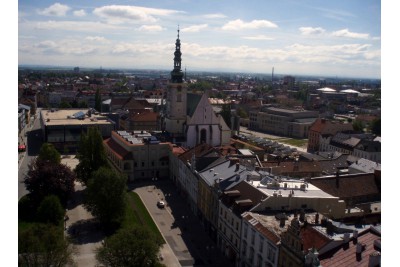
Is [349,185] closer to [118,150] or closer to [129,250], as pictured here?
[129,250]

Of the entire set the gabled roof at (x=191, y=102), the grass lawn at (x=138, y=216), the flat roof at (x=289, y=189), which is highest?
the gabled roof at (x=191, y=102)

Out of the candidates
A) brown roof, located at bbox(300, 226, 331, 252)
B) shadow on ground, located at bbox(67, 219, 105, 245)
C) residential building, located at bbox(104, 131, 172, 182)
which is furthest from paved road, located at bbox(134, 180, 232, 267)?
brown roof, located at bbox(300, 226, 331, 252)

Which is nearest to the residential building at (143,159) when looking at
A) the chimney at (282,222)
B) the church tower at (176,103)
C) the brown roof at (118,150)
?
the brown roof at (118,150)

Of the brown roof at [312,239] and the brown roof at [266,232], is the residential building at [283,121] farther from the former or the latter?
the brown roof at [312,239]

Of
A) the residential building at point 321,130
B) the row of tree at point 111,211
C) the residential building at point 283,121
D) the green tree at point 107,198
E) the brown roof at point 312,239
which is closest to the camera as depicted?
the brown roof at point 312,239

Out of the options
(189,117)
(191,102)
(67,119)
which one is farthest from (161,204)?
(67,119)

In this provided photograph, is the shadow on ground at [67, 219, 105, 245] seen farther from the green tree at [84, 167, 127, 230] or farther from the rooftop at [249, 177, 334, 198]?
the rooftop at [249, 177, 334, 198]
